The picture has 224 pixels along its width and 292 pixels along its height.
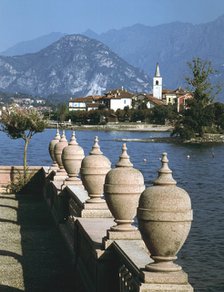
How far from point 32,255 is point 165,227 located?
6.67 meters

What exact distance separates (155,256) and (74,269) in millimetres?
5071

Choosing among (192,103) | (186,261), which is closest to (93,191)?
(186,261)

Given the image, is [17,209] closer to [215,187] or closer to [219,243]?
[219,243]

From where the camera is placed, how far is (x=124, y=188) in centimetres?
821

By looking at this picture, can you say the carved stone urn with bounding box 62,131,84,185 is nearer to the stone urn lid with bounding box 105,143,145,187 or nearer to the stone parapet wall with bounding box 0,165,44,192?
the stone urn lid with bounding box 105,143,145,187

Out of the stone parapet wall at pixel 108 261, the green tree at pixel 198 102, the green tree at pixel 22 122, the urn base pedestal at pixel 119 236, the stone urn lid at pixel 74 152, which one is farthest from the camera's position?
the green tree at pixel 198 102

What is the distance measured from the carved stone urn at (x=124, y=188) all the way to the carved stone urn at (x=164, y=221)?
188 cm

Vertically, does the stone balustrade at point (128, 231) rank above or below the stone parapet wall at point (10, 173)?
above

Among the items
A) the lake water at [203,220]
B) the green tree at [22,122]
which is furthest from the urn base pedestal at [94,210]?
the green tree at [22,122]

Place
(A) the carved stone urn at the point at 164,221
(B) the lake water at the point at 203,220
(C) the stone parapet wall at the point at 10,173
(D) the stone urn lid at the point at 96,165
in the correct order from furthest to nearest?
(C) the stone parapet wall at the point at 10,173 < (B) the lake water at the point at 203,220 < (D) the stone urn lid at the point at 96,165 < (A) the carved stone urn at the point at 164,221

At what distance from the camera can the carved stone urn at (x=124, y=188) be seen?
26.8 feet

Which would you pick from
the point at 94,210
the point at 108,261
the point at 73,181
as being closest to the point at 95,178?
the point at 94,210

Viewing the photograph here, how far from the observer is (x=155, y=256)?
6.28 metres

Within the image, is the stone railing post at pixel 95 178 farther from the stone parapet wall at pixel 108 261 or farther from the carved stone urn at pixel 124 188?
the carved stone urn at pixel 124 188
